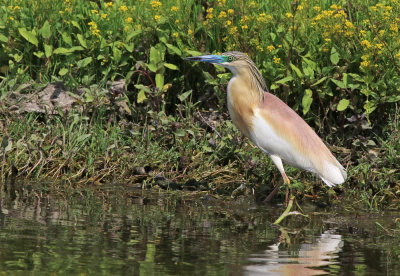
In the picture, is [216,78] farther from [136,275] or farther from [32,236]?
[136,275]

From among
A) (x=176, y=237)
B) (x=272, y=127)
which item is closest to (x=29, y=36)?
(x=272, y=127)

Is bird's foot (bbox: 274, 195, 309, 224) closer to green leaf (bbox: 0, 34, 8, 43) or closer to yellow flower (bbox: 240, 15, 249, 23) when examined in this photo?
yellow flower (bbox: 240, 15, 249, 23)

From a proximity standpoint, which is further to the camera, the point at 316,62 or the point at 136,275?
the point at 316,62

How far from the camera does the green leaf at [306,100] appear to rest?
307 inches

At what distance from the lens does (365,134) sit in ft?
26.3

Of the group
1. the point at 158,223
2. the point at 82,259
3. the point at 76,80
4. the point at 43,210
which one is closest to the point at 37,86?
the point at 76,80

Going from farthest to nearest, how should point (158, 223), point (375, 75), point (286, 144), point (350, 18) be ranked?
point (350, 18) → point (375, 75) → point (286, 144) → point (158, 223)

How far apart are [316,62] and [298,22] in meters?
0.44

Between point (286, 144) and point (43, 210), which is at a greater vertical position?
point (286, 144)

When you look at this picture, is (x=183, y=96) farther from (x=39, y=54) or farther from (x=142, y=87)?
(x=39, y=54)

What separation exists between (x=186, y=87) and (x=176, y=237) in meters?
3.17

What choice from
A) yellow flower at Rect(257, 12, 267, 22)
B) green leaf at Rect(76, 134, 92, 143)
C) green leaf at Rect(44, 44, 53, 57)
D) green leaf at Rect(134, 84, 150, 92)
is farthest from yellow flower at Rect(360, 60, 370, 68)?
green leaf at Rect(44, 44, 53, 57)

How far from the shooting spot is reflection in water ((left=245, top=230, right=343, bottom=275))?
4828 millimetres

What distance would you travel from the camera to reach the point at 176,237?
5.60 m
